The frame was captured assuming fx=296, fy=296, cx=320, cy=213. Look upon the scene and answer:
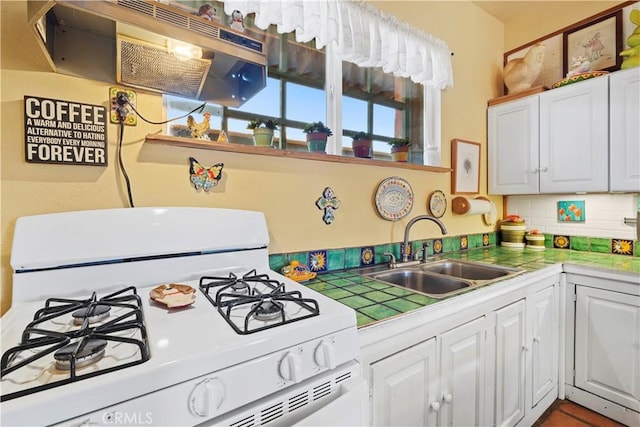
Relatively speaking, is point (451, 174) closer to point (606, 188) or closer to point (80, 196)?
point (606, 188)

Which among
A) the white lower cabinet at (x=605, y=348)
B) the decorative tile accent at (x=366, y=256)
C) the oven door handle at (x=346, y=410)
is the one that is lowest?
the white lower cabinet at (x=605, y=348)

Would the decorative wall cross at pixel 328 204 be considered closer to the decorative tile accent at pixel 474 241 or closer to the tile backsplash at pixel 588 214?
the decorative tile accent at pixel 474 241

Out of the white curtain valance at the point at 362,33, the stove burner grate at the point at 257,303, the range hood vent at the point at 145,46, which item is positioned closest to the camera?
the stove burner grate at the point at 257,303

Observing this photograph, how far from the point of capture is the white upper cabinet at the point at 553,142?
181cm

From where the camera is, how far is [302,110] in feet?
5.25

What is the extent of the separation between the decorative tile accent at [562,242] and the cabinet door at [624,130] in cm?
55

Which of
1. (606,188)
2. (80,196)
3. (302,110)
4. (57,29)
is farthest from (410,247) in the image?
(57,29)

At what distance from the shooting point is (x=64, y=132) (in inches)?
38.0

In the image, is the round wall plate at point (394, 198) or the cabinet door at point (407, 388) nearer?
the cabinet door at point (407, 388)

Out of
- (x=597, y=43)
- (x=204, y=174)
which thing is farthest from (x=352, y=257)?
(x=597, y=43)

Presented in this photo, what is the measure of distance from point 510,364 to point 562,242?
132 cm

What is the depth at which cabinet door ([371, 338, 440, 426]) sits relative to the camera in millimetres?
933

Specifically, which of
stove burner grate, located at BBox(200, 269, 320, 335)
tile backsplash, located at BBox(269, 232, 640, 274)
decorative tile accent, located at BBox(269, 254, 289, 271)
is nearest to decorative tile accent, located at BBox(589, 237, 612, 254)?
tile backsplash, located at BBox(269, 232, 640, 274)

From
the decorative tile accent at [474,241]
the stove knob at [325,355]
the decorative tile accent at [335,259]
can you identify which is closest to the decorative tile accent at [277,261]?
the decorative tile accent at [335,259]
